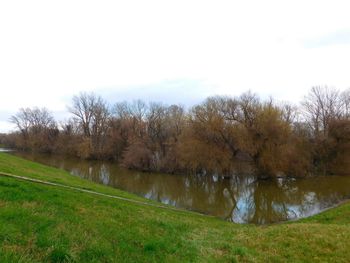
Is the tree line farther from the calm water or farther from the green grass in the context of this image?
the green grass

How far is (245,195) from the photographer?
2403cm

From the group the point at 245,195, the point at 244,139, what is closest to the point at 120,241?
the point at 245,195

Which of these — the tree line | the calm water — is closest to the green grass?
the calm water

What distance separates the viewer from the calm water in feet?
59.0

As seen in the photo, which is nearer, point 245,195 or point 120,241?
point 120,241

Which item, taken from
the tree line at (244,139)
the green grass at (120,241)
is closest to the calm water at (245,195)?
the tree line at (244,139)

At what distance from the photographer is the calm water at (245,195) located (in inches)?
708

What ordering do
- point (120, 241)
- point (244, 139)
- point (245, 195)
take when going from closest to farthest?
point (120, 241), point (245, 195), point (244, 139)

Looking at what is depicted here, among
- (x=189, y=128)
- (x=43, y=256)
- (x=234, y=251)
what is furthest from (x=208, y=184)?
(x=43, y=256)

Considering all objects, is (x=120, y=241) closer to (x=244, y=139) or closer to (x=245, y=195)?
(x=245, y=195)

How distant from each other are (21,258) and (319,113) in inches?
1949

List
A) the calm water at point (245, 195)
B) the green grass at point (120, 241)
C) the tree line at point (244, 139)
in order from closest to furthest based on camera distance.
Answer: the green grass at point (120, 241)
the calm water at point (245, 195)
the tree line at point (244, 139)

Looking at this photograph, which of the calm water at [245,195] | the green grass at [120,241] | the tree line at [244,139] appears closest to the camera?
the green grass at [120,241]

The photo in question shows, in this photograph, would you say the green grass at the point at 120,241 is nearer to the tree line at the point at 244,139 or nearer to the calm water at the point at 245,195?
the calm water at the point at 245,195
